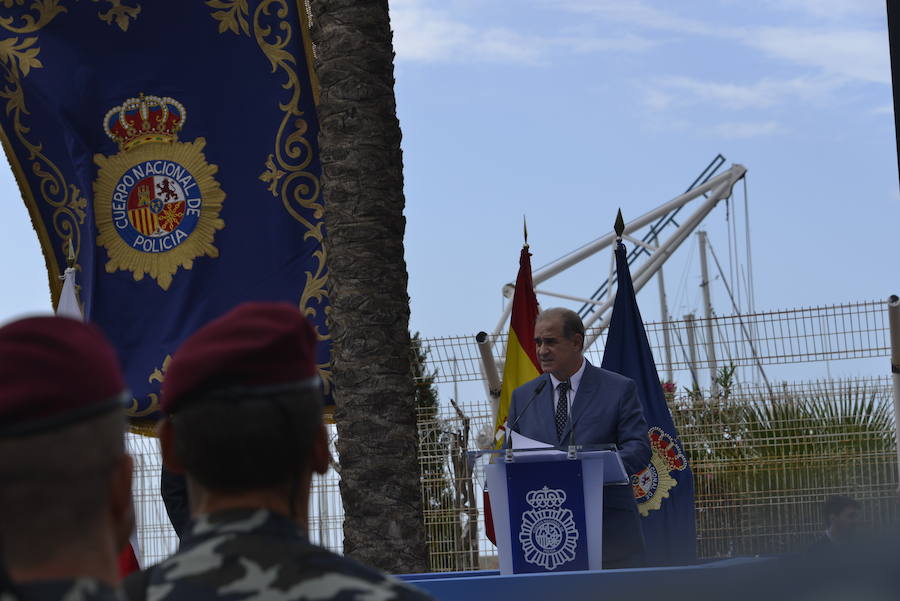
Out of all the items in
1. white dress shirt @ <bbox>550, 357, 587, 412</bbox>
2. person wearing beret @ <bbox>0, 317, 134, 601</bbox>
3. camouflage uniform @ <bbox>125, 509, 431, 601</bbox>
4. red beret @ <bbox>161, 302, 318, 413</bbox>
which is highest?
white dress shirt @ <bbox>550, 357, 587, 412</bbox>

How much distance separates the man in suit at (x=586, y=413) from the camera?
17.3 feet

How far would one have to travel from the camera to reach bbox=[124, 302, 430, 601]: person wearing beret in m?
1.81

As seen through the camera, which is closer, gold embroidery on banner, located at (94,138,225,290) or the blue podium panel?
the blue podium panel

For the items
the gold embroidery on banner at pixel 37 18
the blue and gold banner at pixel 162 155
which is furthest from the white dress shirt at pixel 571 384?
the gold embroidery on banner at pixel 37 18

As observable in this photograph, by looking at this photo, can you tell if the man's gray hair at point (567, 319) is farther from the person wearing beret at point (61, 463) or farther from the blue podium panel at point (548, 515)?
→ the person wearing beret at point (61, 463)

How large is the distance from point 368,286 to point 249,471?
15.7 feet

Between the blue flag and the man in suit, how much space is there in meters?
1.35

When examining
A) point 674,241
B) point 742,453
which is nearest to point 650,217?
point 674,241

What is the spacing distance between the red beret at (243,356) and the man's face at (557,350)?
12.5ft

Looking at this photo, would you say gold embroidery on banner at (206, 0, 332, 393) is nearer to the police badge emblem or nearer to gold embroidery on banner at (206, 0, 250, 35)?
gold embroidery on banner at (206, 0, 250, 35)

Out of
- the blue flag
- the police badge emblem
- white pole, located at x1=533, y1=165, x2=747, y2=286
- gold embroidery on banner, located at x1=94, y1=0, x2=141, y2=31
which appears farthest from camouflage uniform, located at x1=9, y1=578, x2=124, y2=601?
white pole, located at x1=533, y1=165, x2=747, y2=286

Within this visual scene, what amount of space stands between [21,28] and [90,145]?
94cm

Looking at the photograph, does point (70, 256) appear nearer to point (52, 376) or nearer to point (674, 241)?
point (52, 376)

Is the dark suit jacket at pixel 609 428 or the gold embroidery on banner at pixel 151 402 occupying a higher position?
the gold embroidery on banner at pixel 151 402
